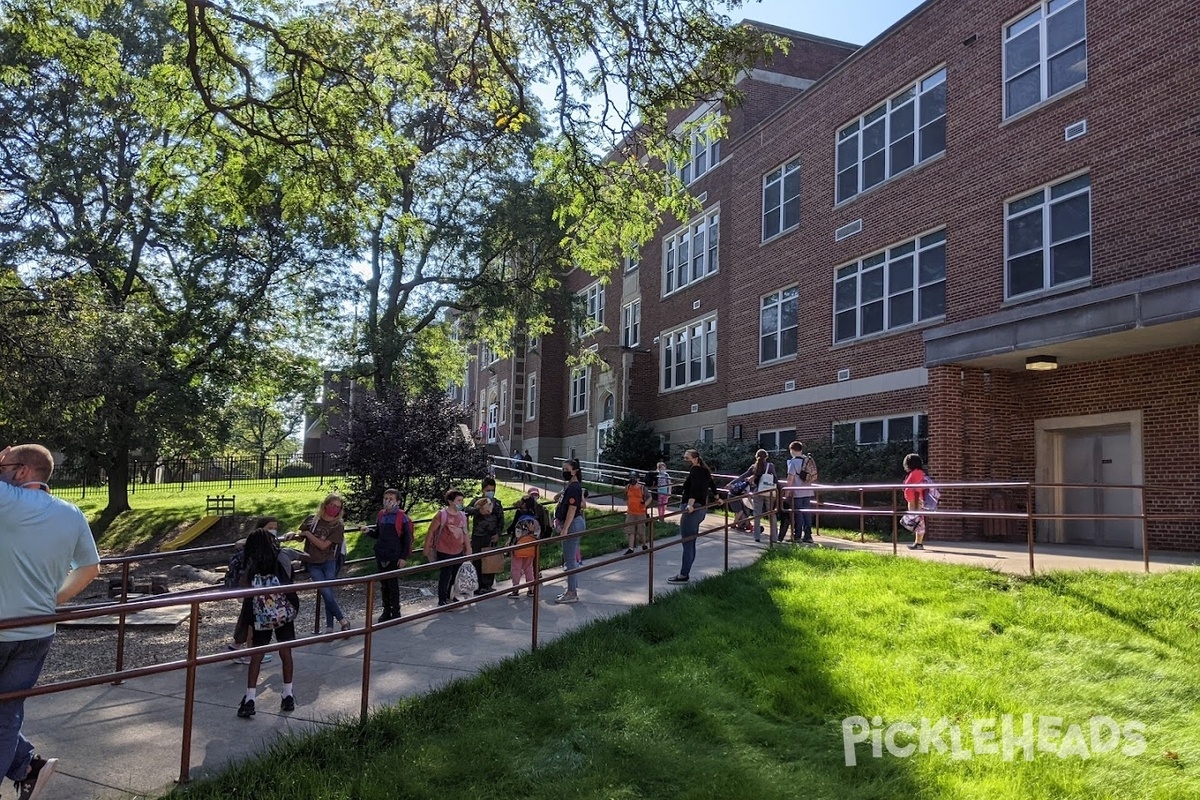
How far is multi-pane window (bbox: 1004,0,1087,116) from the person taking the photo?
14633mm

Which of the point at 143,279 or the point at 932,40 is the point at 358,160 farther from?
the point at 143,279

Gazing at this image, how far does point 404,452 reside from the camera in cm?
1845

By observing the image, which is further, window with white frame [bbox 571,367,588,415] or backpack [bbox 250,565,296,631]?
window with white frame [bbox 571,367,588,415]

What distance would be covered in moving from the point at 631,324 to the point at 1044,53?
788 inches

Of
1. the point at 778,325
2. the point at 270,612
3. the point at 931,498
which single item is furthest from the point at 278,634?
the point at 778,325

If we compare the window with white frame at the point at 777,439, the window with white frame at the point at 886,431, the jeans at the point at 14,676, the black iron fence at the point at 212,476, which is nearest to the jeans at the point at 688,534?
the jeans at the point at 14,676

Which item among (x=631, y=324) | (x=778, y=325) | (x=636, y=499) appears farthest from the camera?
(x=631, y=324)

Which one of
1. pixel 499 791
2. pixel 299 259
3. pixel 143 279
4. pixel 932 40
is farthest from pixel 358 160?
pixel 143 279

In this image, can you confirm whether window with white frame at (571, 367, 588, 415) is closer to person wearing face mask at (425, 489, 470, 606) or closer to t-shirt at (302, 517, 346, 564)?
person wearing face mask at (425, 489, 470, 606)

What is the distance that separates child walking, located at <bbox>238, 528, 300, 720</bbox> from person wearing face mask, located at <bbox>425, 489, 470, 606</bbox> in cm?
289

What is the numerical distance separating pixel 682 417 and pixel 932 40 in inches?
539

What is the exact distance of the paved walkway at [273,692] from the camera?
5.14 meters

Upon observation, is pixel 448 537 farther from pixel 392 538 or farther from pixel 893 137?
pixel 893 137

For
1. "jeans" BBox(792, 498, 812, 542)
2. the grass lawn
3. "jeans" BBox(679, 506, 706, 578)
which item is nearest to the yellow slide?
"jeans" BBox(792, 498, 812, 542)
